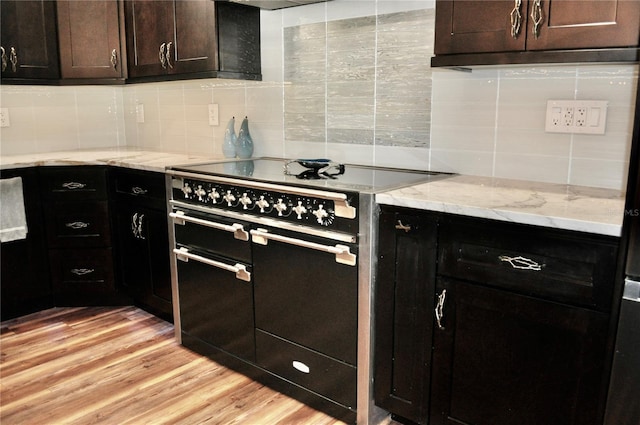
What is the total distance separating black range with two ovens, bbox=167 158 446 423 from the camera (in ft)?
6.18

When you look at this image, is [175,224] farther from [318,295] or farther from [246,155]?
[318,295]

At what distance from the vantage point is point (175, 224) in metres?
2.54

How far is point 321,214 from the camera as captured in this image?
1897 millimetres

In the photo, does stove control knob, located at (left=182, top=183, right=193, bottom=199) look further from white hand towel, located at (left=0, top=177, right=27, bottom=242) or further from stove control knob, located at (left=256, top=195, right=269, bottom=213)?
white hand towel, located at (left=0, top=177, right=27, bottom=242)

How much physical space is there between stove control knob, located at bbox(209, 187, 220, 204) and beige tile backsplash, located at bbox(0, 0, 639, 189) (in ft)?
2.19

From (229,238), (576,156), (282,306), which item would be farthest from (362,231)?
(576,156)

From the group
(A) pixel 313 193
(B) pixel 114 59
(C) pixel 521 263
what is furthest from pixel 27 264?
(C) pixel 521 263

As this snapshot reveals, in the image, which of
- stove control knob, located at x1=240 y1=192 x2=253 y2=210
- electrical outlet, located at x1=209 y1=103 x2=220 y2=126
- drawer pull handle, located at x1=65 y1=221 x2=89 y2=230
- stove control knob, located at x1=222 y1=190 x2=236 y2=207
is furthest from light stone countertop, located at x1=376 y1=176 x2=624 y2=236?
drawer pull handle, located at x1=65 y1=221 x2=89 y2=230

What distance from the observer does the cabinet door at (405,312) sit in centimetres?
174

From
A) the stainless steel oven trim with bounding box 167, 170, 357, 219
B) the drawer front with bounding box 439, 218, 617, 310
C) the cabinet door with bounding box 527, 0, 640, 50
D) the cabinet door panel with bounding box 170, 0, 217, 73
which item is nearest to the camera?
the drawer front with bounding box 439, 218, 617, 310

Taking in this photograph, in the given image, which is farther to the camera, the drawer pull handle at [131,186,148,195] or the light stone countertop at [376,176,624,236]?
the drawer pull handle at [131,186,148,195]

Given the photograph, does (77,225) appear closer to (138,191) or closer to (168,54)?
(138,191)

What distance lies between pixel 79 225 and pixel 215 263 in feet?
3.81

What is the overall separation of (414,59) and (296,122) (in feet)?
2.45
